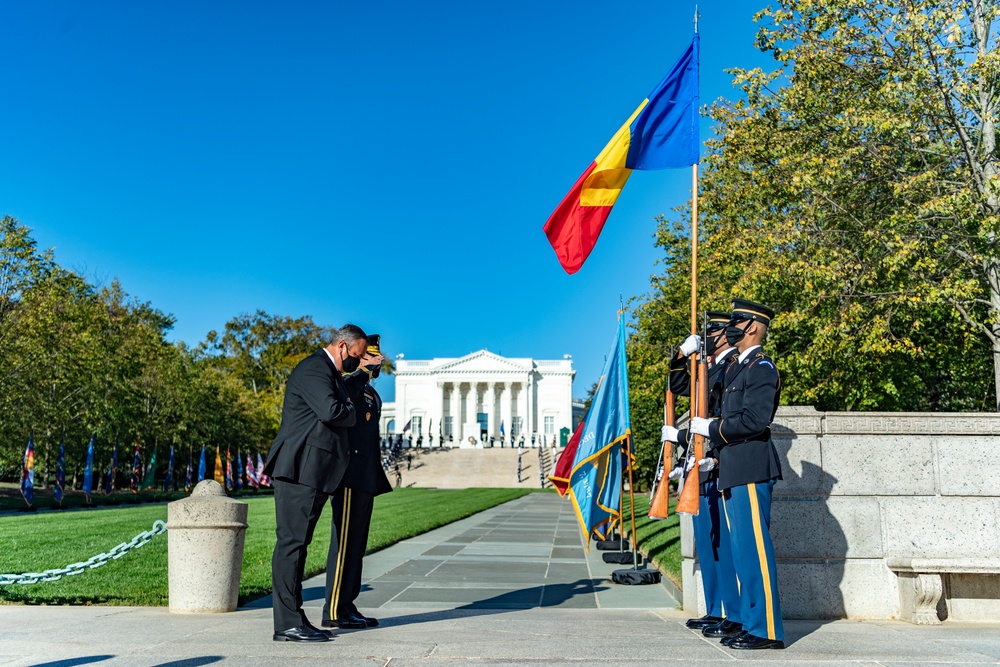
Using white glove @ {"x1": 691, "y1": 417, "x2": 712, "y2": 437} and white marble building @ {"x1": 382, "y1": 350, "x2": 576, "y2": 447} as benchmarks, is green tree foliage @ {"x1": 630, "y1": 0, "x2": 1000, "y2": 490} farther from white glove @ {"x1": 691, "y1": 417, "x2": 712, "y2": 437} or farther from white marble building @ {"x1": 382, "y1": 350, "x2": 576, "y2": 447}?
white marble building @ {"x1": 382, "y1": 350, "x2": 576, "y2": 447}

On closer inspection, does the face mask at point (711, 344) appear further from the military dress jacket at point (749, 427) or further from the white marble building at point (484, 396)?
the white marble building at point (484, 396)

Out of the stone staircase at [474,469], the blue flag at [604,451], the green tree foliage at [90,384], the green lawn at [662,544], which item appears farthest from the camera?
the stone staircase at [474,469]

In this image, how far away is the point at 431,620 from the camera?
6.80 meters

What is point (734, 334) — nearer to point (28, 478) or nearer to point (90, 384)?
point (28, 478)

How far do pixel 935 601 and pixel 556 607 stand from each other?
121 inches

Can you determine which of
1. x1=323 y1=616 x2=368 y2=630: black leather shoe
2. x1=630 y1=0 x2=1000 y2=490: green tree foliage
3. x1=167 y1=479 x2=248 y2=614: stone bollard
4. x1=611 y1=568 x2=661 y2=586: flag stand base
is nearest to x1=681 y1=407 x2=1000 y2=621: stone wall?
x1=611 y1=568 x2=661 y2=586: flag stand base

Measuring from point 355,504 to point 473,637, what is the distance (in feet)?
4.83

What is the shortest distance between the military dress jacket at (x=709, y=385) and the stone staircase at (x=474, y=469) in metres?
51.4

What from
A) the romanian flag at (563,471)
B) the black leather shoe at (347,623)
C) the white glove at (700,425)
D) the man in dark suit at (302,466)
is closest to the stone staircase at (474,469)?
the romanian flag at (563,471)

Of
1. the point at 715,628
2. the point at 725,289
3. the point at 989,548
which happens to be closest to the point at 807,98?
the point at 725,289

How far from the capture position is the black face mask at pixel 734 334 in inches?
246

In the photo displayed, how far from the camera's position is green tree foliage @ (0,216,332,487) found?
100 feet

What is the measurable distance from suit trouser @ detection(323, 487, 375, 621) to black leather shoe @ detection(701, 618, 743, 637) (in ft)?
8.45

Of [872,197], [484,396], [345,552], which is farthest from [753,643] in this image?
[484,396]
